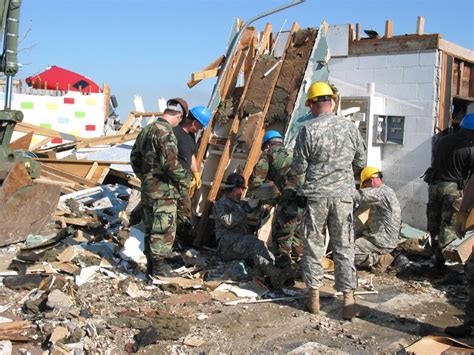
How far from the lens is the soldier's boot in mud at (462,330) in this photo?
4.54 metres

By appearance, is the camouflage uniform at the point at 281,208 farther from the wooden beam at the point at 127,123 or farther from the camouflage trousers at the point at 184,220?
the wooden beam at the point at 127,123

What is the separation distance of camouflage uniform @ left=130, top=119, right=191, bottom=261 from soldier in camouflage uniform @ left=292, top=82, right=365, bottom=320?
1442mm

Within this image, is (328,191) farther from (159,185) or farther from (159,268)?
(159,268)

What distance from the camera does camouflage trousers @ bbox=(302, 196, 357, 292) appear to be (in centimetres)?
500

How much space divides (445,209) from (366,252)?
105cm

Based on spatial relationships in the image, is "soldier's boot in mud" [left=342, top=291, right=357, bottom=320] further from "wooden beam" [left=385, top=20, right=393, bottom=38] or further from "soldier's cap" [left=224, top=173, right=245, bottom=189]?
"wooden beam" [left=385, top=20, right=393, bottom=38]

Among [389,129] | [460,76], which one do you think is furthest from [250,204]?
[460,76]

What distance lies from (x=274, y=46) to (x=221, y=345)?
5.54 meters

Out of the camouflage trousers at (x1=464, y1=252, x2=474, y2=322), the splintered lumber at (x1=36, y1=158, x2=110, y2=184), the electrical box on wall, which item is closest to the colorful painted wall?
the splintered lumber at (x1=36, y1=158, x2=110, y2=184)

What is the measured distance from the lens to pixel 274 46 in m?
8.72

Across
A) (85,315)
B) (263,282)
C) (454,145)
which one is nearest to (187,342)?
(85,315)

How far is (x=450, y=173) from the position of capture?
650 centimetres

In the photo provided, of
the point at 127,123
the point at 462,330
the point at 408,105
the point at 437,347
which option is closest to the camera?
the point at 437,347

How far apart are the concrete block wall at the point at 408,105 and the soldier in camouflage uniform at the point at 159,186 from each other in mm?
4463
